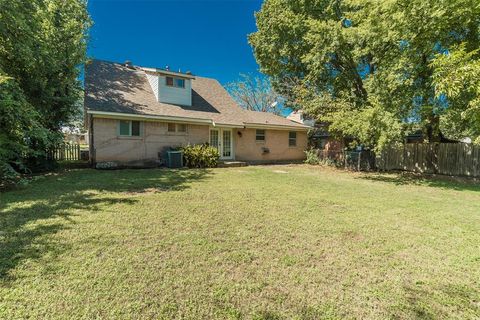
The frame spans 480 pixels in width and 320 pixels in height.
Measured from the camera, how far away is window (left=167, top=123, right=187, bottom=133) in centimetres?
1361

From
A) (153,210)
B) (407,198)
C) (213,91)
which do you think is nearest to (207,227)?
(153,210)

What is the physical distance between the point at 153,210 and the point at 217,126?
10136 mm

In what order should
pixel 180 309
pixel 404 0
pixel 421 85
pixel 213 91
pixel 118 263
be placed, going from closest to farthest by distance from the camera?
pixel 180 309, pixel 118 263, pixel 404 0, pixel 421 85, pixel 213 91

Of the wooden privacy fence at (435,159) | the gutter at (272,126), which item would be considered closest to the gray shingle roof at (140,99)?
the gutter at (272,126)

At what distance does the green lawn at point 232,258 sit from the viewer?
2471 mm

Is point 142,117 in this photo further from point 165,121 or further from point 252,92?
point 252,92

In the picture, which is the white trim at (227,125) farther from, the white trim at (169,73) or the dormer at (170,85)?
the white trim at (169,73)

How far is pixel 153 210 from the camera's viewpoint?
5309 millimetres

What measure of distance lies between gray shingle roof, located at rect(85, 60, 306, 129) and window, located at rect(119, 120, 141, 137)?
0.60 m

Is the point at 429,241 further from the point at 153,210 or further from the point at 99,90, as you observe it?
the point at 99,90

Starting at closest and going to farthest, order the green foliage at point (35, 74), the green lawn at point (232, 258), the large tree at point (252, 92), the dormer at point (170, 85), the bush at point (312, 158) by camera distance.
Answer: the green lawn at point (232, 258), the green foliage at point (35, 74), the dormer at point (170, 85), the bush at point (312, 158), the large tree at point (252, 92)

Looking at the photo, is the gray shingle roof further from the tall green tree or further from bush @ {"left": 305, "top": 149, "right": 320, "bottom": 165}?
bush @ {"left": 305, "top": 149, "right": 320, "bottom": 165}

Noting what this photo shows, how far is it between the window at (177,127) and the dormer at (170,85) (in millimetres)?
2076

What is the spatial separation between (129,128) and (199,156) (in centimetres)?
379
